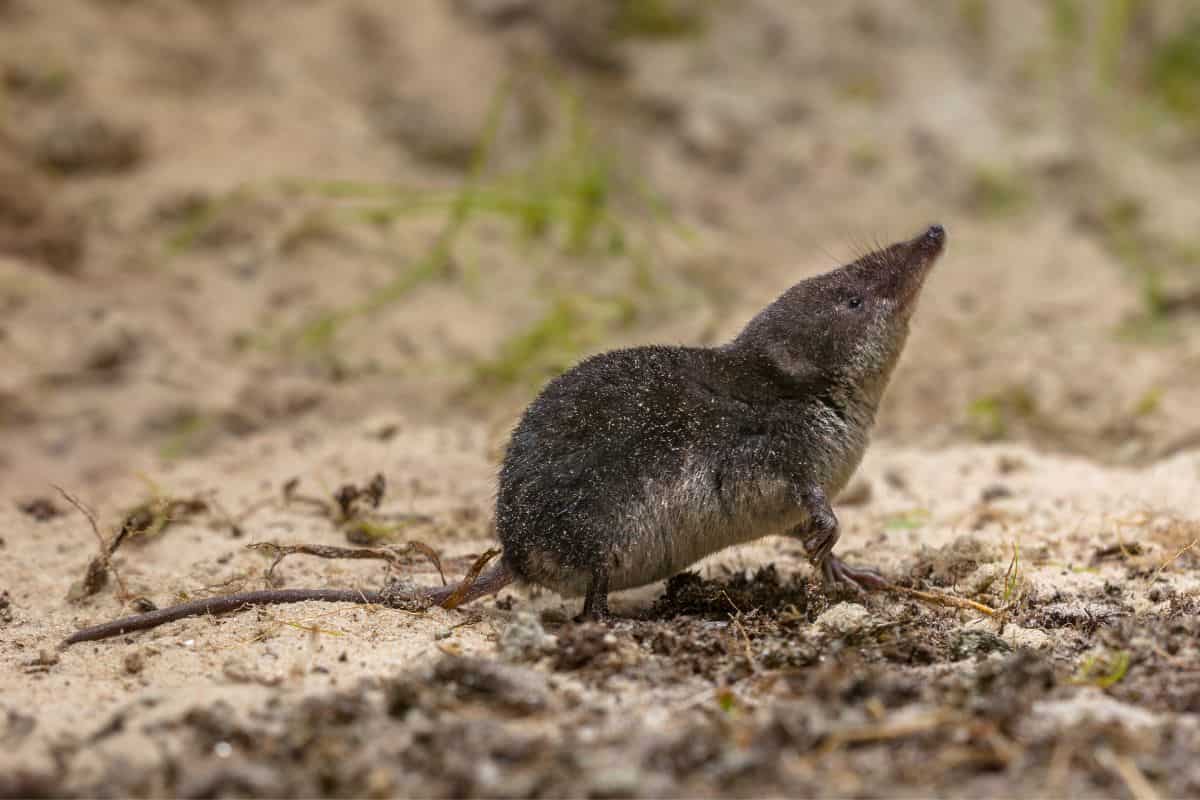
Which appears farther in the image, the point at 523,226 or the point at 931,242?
the point at 523,226

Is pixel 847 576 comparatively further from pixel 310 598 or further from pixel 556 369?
pixel 556 369

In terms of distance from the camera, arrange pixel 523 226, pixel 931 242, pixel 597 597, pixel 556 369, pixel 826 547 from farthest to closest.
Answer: pixel 523 226
pixel 556 369
pixel 931 242
pixel 826 547
pixel 597 597

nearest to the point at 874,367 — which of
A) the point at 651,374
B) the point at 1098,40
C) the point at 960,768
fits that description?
the point at 651,374

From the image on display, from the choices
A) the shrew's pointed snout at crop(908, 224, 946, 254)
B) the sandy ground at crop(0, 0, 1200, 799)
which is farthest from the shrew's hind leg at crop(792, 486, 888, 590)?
the shrew's pointed snout at crop(908, 224, 946, 254)

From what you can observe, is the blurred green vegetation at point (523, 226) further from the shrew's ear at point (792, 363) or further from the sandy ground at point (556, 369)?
the shrew's ear at point (792, 363)

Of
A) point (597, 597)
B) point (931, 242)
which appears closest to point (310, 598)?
point (597, 597)

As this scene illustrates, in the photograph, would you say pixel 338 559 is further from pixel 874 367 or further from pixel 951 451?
pixel 951 451

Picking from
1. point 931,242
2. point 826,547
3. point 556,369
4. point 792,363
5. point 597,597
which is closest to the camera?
point 597,597
